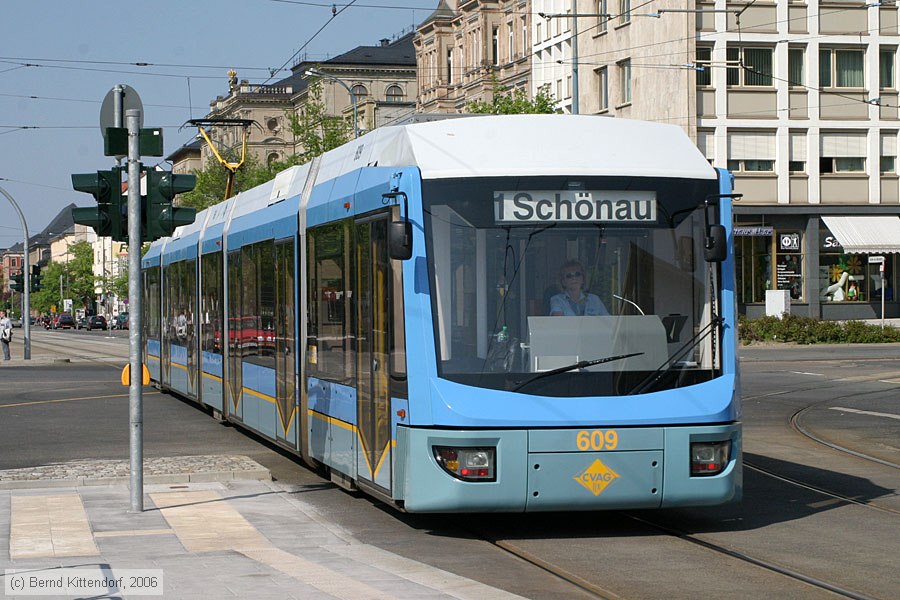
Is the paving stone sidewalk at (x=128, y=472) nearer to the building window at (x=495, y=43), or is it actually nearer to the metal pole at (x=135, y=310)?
the metal pole at (x=135, y=310)

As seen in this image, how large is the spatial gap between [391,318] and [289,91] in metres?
110

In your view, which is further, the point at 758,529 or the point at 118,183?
the point at 118,183

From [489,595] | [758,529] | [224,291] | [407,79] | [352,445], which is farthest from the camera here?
[407,79]

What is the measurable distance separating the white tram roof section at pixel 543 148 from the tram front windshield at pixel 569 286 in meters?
0.11

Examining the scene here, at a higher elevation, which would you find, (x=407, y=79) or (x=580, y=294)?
(x=407, y=79)

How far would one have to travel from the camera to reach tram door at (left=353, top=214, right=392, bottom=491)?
34.5 feet

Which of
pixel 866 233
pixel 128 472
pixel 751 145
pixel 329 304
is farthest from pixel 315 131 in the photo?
pixel 329 304

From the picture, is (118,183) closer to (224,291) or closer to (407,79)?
(224,291)

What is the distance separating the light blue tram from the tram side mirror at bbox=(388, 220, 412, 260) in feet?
0.05

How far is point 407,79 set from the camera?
4013 inches

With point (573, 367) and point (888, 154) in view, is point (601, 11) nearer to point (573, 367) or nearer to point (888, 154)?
point (888, 154)

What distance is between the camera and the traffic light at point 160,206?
38.2 feet

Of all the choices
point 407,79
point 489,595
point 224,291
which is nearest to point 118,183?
point 489,595

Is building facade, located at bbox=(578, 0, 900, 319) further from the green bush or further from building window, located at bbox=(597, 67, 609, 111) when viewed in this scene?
the green bush
